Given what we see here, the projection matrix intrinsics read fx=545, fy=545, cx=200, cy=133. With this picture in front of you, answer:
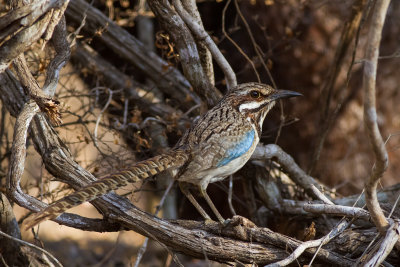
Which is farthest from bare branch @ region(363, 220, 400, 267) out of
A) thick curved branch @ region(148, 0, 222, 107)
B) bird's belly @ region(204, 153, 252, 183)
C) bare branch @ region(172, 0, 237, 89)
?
bare branch @ region(172, 0, 237, 89)

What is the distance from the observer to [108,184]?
12.6ft

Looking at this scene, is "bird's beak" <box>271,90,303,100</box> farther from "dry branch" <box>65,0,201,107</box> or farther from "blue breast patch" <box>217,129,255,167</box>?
"dry branch" <box>65,0,201,107</box>

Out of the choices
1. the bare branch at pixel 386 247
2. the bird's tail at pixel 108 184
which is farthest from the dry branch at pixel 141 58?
the bare branch at pixel 386 247

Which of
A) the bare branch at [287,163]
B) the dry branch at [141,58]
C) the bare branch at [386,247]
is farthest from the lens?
the dry branch at [141,58]

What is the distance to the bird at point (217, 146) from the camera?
14.1 feet

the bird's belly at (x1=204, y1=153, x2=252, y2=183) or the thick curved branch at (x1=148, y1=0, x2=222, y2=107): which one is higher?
the thick curved branch at (x1=148, y1=0, x2=222, y2=107)

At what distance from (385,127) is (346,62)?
110 cm

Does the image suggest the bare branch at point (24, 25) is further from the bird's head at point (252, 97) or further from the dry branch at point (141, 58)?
the dry branch at point (141, 58)

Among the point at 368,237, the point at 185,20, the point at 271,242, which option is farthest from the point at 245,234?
the point at 185,20

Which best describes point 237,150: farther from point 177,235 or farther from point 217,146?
point 177,235

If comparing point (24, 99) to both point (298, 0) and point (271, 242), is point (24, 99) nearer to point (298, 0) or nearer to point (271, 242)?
point (271, 242)

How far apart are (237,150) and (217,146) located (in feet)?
0.60

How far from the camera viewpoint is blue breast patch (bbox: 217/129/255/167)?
468cm

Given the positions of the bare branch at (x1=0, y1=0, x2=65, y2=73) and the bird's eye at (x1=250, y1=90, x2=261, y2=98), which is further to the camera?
the bird's eye at (x1=250, y1=90, x2=261, y2=98)
